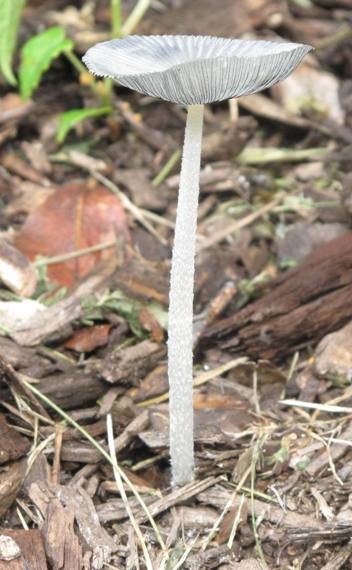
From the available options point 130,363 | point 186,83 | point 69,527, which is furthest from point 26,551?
point 186,83

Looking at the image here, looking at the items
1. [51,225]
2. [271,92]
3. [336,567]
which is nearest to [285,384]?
[336,567]

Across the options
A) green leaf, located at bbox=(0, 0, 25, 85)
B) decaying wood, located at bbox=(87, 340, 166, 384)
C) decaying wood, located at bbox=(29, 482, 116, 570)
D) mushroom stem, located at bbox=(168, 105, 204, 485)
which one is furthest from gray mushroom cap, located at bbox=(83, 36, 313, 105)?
green leaf, located at bbox=(0, 0, 25, 85)

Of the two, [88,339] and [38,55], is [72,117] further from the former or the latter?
[88,339]

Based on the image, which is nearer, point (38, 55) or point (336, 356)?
point (336, 356)

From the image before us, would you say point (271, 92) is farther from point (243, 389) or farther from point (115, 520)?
point (115, 520)

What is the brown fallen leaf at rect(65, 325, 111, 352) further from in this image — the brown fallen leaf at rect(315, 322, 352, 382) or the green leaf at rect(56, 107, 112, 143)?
the green leaf at rect(56, 107, 112, 143)

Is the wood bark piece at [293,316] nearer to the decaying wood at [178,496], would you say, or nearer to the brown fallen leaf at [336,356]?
the brown fallen leaf at [336,356]

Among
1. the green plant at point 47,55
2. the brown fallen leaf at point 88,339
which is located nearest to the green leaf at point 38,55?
the green plant at point 47,55
